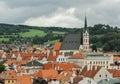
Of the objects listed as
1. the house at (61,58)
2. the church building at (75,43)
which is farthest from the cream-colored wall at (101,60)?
the church building at (75,43)

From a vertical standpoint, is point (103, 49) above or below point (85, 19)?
below

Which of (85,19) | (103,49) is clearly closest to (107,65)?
(85,19)

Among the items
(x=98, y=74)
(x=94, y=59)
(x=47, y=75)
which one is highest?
(x=98, y=74)

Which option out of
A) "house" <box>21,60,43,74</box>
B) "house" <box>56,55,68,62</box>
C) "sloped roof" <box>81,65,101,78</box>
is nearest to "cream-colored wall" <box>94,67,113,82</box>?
"sloped roof" <box>81,65,101,78</box>

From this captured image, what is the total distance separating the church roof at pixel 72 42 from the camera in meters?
144

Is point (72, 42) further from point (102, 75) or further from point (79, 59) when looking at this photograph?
point (102, 75)

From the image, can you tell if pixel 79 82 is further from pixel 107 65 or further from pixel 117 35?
pixel 117 35

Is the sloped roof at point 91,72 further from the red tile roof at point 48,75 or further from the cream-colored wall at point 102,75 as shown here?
the red tile roof at point 48,75

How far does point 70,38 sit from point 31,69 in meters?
46.0

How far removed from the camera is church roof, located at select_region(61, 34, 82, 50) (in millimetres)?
143500

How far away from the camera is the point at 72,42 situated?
144m

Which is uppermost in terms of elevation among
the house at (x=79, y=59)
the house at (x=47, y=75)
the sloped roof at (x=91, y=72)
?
the sloped roof at (x=91, y=72)

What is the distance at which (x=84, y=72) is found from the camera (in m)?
83.8

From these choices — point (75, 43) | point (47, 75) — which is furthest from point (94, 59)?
point (47, 75)
